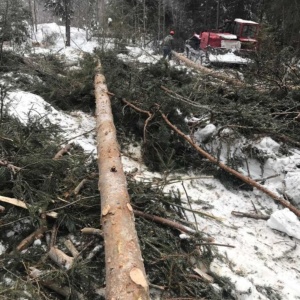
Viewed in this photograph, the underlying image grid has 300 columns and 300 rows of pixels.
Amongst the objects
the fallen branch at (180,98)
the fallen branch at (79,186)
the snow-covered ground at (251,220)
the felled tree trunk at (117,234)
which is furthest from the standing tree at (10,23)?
the felled tree trunk at (117,234)

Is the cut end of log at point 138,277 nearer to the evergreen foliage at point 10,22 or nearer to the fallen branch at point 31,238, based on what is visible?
the fallen branch at point 31,238

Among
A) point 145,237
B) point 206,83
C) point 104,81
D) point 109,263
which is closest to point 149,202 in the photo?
point 145,237

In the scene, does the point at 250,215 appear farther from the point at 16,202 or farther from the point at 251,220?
the point at 16,202

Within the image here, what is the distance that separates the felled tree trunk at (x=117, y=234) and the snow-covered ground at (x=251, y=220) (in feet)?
2.93

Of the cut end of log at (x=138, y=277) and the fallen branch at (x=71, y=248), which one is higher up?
the cut end of log at (x=138, y=277)

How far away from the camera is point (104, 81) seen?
6551mm

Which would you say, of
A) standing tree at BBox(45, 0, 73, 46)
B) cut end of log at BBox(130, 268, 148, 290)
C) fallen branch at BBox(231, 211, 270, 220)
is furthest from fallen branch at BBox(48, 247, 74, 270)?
standing tree at BBox(45, 0, 73, 46)

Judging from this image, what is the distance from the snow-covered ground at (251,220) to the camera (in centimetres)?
310

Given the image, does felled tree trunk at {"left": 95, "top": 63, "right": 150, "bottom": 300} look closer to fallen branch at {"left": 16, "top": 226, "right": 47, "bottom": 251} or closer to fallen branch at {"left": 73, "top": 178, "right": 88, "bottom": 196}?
fallen branch at {"left": 73, "top": 178, "right": 88, "bottom": 196}

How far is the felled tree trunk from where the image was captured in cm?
204

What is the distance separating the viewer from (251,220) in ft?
13.3

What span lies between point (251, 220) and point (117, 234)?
2.18m

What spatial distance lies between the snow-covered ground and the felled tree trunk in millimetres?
892

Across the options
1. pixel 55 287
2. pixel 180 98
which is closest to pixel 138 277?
pixel 55 287
